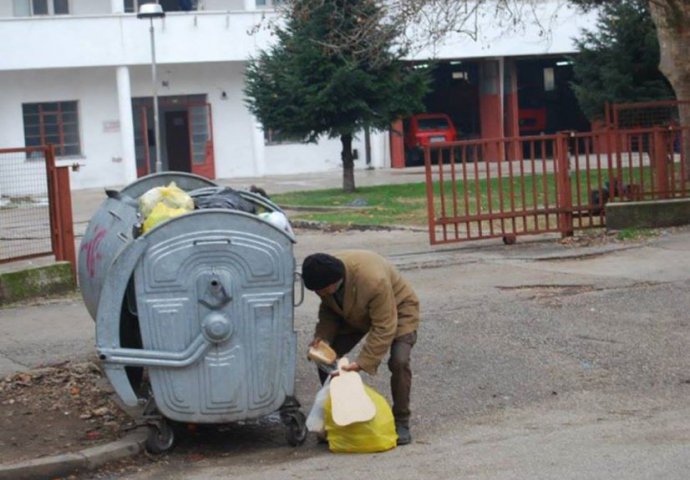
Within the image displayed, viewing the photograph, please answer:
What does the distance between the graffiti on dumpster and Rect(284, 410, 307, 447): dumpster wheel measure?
2.03 metres

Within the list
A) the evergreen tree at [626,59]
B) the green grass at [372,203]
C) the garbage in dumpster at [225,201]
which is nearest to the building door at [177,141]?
the green grass at [372,203]

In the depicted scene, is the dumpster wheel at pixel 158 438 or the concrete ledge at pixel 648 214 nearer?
the dumpster wheel at pixel 158 438

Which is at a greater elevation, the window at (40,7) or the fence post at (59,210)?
the window at (40,7)

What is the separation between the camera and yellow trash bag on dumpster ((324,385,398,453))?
752 cm

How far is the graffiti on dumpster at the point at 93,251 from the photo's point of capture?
8.96 m

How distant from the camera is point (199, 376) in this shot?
295 inches

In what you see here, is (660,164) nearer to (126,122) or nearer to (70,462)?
(70,462)

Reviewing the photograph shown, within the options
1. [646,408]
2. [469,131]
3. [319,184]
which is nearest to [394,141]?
[469,131]

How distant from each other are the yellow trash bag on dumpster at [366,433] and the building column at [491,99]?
3671 centimetres

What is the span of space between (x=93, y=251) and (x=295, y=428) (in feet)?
7.33

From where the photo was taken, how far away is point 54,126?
38.3 metres

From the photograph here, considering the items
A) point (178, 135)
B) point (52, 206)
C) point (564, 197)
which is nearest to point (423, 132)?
point (178, 135)

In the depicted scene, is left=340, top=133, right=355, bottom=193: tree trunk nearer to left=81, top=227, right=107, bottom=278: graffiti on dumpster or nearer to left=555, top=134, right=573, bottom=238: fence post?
left=555, top=134, right=573, bottom=238: fence post

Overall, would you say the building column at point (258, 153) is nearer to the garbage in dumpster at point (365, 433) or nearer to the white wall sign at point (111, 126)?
the white wall sign at point (111, 126)
